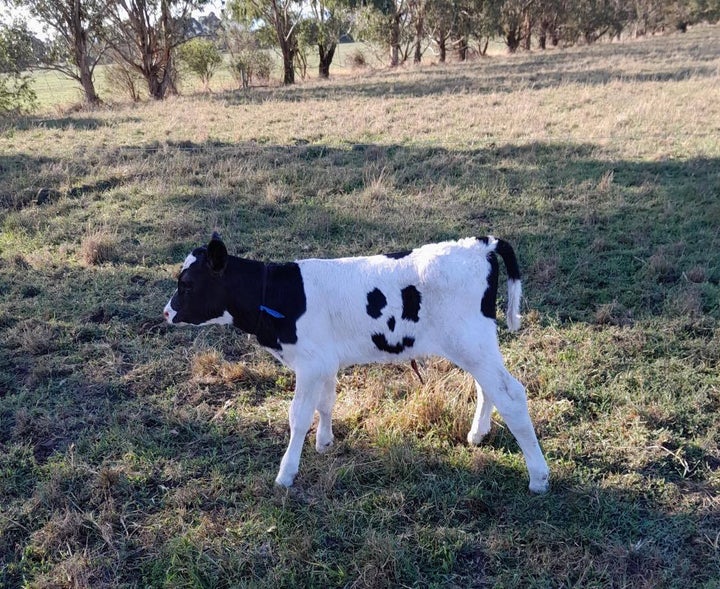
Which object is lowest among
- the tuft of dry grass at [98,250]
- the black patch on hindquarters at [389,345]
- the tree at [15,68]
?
the tuft of dry grass at [98,250]

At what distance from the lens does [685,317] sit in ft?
17.5

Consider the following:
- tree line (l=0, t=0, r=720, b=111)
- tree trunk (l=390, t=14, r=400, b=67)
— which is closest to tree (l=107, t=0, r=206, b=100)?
tree line (l=0, t=0, r=720, b=111)

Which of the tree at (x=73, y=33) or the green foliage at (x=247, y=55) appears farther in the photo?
the green foliage at (x=247, y=55)

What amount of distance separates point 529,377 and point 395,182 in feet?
18.6

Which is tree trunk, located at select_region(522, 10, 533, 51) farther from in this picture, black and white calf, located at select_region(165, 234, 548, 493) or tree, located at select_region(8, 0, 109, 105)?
black and white calf, located at select_region(165, 234, 548, 493)

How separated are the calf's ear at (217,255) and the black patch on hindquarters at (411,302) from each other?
109 cm

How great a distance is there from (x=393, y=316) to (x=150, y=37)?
27288 millimetres

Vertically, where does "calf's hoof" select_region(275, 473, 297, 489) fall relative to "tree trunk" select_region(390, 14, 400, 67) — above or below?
below

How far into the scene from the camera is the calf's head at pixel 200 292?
11.7ft

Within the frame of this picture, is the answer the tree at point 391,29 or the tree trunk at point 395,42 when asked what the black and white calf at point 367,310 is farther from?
the tree trunk at point 395,42

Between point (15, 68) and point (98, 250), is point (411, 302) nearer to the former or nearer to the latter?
point (98, 250)

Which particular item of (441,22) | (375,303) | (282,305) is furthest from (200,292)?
(441,22)

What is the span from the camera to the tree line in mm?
23797

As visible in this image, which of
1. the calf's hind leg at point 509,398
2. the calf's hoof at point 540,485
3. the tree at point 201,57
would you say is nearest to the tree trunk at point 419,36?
the tree at point 201,57
